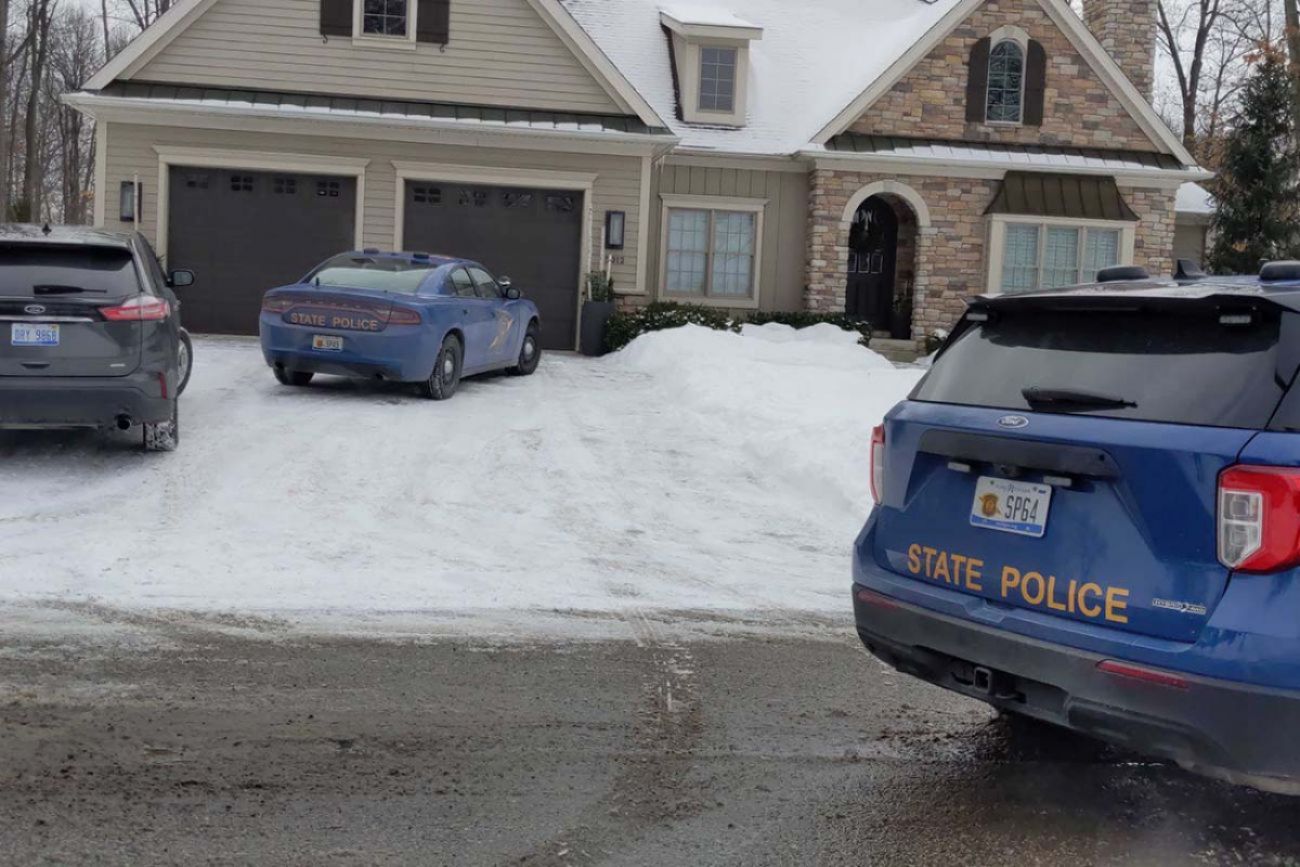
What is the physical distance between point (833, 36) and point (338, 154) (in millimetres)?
10987

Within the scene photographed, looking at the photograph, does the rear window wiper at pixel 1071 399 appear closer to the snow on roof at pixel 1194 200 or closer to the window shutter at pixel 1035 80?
the window shutter at pixel 1035 80

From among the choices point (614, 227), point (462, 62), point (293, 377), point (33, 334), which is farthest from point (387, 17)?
point (33, 334)

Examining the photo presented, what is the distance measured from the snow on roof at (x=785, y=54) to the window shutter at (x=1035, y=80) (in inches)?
66.3

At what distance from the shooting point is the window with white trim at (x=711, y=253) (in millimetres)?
21797

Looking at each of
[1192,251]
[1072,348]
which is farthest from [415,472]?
[1192,251]

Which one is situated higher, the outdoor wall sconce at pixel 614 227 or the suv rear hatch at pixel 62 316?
the outdoor wall sconce at pixel 614 227

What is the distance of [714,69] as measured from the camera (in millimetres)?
Answer: 22328

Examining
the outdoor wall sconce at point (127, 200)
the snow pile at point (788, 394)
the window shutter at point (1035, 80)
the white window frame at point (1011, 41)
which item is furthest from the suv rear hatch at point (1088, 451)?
the window shutter at point (1035, 80)

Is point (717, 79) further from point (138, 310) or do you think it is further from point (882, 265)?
point (138, 310)

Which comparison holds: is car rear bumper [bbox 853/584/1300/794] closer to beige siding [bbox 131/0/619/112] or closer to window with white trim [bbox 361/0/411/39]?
beige siding [bbox 131/0/619/112]

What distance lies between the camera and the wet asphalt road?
3816 mm

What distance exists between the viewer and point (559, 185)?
19.5 metres

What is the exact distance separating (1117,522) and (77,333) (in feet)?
24.7

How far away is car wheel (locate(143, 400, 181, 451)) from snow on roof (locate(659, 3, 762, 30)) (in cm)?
1450
